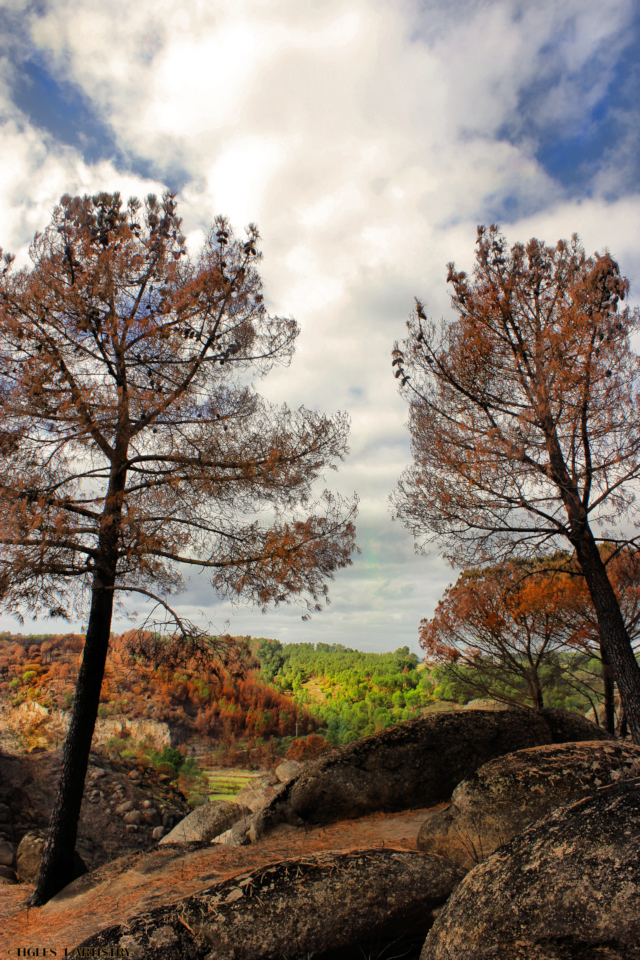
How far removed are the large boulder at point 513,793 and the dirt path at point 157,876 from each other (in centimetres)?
72

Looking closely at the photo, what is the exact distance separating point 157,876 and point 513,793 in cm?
465

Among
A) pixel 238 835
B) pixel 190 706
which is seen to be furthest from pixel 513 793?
pixel 190 706

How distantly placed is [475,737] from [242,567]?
170 inches

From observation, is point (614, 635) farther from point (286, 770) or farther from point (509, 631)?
point (286, 770)

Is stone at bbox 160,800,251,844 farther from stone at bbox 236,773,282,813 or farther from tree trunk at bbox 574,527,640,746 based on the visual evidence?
tree trunk at bbox 574,527,640,746

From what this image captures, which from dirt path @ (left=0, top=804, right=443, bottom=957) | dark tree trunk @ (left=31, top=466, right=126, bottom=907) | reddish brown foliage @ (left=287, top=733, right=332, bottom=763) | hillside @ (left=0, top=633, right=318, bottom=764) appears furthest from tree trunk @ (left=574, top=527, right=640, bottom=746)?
reddish brown foliage @ (left=287, top=733, right=332, bottom=763)

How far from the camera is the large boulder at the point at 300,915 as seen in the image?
3752 mm

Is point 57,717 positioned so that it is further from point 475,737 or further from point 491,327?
point 491,327

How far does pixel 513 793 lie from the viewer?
517 cm

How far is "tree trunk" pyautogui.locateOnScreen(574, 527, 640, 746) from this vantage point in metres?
8.16

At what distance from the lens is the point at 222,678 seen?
325 inches

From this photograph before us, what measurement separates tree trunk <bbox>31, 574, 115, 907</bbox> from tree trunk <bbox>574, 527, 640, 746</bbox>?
26.2ft

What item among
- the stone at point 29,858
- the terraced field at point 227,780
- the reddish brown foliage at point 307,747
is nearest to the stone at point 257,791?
the terraced field at point 227,780

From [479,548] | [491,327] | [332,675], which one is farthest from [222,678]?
[332,675]
